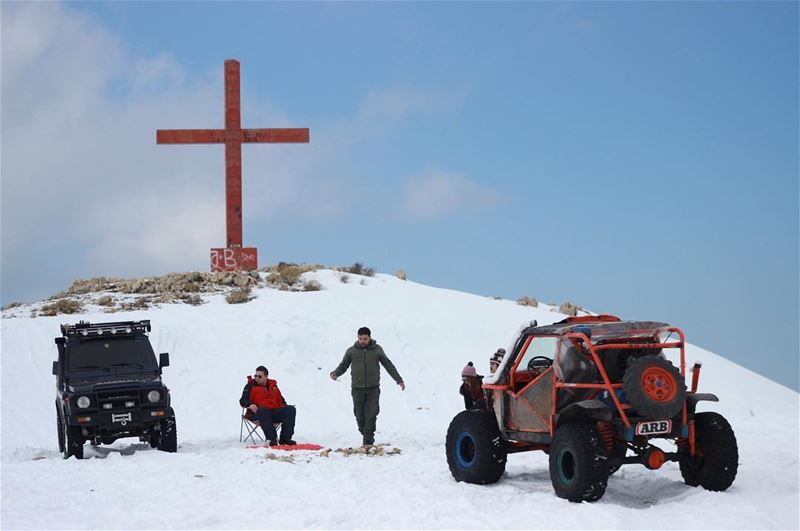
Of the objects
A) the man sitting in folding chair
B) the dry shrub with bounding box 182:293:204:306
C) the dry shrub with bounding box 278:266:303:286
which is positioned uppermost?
the dry shrub with bounding box 278:266:303:286

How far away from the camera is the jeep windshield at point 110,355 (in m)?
14.2

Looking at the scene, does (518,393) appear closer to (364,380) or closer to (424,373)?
(364,380)

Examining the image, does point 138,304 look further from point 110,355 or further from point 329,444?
point 329,444

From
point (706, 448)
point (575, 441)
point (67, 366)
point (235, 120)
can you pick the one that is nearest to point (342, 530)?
point (575, 441)

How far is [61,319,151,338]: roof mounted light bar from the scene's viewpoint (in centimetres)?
1432

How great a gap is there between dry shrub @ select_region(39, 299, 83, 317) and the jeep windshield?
538 inches

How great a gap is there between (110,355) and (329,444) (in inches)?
151

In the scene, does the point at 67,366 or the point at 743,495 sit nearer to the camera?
the point at 743,495

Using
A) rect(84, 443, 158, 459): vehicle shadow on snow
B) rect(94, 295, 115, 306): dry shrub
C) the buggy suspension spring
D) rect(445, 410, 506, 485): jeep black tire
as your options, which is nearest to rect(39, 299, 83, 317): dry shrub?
rect(94, 295, 115, 306): dry shrub

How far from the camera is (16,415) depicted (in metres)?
19.2

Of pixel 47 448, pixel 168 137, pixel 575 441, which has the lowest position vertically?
pixel 47 448

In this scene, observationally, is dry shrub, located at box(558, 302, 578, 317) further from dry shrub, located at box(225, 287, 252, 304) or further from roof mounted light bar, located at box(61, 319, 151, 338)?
roof mounted light bar, located at box(61, 319, 151, 338)

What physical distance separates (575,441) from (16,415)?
47.3 ft

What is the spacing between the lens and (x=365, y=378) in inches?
558
